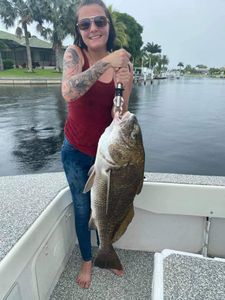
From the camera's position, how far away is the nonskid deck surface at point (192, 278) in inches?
65.0

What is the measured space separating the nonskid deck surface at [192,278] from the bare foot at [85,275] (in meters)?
1.04

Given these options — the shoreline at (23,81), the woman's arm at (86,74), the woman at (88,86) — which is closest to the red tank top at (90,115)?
the woman at (88,86)

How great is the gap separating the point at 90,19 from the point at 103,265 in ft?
5.90

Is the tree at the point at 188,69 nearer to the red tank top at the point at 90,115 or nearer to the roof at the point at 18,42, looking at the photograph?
the roof at the point at 18,42

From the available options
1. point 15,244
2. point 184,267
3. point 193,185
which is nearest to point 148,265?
point 193,185

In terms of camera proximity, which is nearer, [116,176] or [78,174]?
[116,176]

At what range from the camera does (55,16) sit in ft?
143

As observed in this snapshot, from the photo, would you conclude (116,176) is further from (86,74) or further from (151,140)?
(151,140)

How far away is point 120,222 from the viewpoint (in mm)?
2168

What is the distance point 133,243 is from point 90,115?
1.56 metres

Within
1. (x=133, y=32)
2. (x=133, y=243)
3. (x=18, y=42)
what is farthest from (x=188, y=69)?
(x=133, y=243)

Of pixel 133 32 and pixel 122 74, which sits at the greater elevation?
pixel 133 32

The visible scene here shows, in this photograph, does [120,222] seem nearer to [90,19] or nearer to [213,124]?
[90,19]

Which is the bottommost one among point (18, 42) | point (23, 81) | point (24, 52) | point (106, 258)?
point (23, 81)
